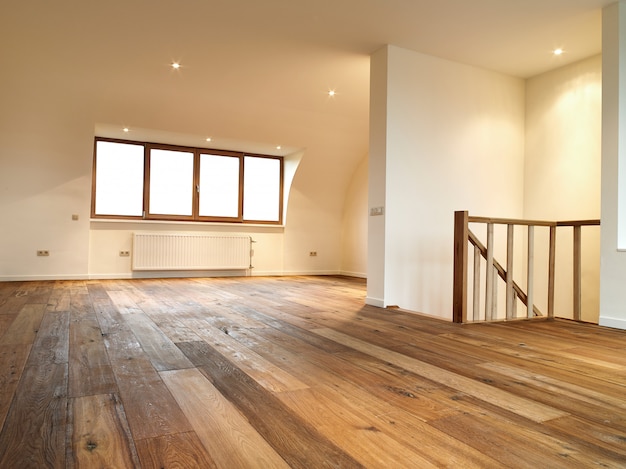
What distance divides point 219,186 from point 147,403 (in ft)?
21.7

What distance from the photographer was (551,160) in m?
5.08

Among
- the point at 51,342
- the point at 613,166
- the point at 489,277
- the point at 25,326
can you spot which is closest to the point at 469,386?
the point at 489,277

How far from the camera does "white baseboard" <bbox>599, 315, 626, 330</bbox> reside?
343 cm

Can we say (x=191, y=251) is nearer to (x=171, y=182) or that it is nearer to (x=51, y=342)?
(x=171, y=182)

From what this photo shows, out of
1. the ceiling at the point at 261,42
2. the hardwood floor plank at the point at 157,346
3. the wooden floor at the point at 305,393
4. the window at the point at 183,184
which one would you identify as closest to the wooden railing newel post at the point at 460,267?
the wooden floor at the point at 305,393

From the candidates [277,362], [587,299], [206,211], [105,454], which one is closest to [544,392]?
[277,362]

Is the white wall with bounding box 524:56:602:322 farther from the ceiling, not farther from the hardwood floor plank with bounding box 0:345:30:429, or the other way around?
the hardwood floor plank with bounding box 0:345:30:429

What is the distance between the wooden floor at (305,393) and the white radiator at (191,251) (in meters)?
3.66

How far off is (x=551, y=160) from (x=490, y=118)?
847 millimetres

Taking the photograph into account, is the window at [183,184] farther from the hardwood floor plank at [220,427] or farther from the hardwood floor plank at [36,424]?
the hardwood floor plank at [220,427]

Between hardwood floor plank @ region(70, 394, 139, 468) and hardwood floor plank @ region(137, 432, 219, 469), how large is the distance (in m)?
0.03

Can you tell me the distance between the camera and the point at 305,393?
1.78m

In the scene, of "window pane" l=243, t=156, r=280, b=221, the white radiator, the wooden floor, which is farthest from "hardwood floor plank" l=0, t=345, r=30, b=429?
"window pane" l=243, t=156, r=280, b=221

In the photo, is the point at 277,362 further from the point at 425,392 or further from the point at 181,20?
the point at 181,20
